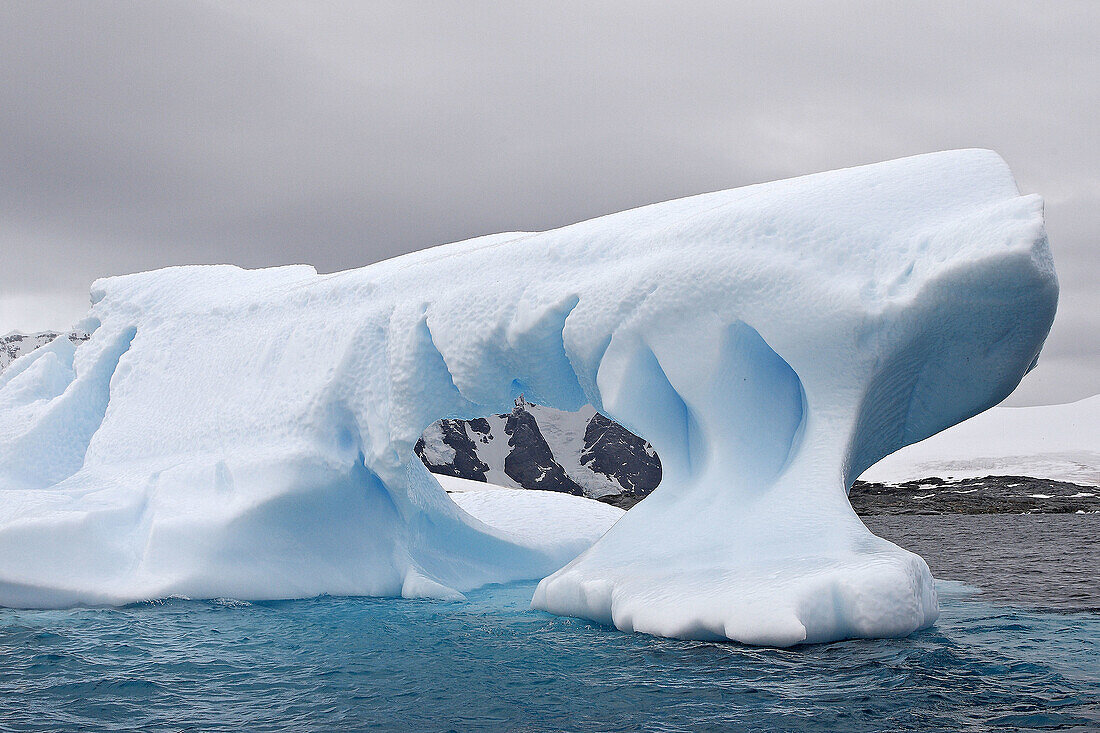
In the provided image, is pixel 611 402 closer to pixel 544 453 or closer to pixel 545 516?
pixel 545 516

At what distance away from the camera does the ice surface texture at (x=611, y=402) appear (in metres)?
8.80

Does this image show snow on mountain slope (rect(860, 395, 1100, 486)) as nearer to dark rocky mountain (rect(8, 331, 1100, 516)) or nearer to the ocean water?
dark rocky mountain (rect(8, 331, 1100, 516))

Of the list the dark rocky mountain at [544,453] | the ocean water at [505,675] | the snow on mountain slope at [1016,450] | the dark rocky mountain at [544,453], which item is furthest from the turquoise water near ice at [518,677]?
the dark rocky mountain at [544,453]

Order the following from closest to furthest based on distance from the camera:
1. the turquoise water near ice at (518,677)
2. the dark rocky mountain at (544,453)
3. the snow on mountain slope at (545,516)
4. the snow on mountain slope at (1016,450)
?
the turquoise water near ice at (518,677)
the snow on mountain slope at (545,516)
the snow on mountain slope at (1016,450)
the dark rocky mountain at (544,453)

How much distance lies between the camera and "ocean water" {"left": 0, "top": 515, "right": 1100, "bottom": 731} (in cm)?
610

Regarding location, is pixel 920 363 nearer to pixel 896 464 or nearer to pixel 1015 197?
pixel 1015 197

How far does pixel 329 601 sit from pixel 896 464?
66574 millimetres

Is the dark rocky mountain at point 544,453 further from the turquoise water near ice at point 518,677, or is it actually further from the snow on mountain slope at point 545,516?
the turquoise water near ice at point 518,677

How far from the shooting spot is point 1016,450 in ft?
229

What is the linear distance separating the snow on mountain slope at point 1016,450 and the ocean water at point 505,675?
155 ft

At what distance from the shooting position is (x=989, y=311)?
9.12 meters

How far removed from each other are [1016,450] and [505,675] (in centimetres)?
7222

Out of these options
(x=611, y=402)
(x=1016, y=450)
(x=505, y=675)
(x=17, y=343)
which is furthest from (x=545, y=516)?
(x=17, y=343)

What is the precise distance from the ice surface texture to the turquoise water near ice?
653 millimetres
